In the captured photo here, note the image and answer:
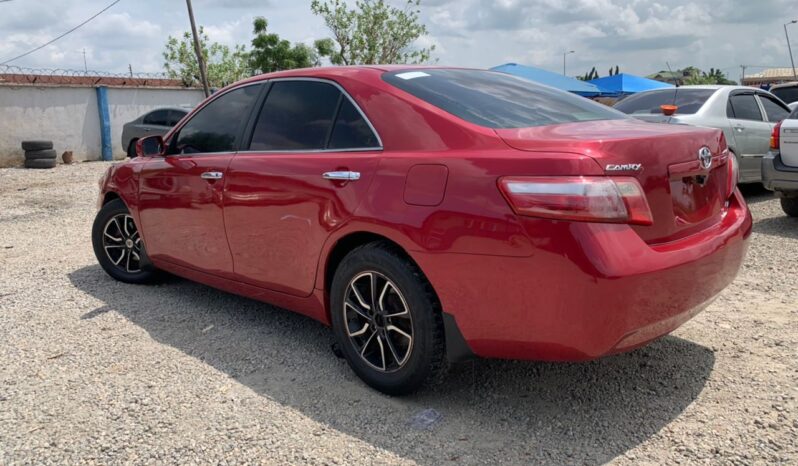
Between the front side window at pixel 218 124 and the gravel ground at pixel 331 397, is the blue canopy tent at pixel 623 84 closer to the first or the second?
the gravel ground at pixel 331 397

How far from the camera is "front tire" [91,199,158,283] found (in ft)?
16.5

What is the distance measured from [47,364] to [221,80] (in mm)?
30073

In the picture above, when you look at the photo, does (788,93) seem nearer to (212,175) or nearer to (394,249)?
(212,175)

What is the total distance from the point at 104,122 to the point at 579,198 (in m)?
19.3

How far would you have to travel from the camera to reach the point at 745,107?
338 inches

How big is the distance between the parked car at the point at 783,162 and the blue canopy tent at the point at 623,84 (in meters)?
13.7

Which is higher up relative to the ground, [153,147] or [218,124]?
[218,124]

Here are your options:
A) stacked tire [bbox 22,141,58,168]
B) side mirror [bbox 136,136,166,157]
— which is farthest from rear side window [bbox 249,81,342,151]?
stacked tire [bbox 22,141,58,168]

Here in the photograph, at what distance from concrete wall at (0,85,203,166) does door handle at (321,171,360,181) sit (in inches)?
655

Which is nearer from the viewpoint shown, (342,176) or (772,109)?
(342,176)

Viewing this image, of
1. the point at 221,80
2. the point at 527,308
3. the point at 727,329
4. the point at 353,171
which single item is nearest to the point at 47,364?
the point at 353,171

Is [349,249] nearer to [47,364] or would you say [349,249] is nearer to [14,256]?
[47,364]

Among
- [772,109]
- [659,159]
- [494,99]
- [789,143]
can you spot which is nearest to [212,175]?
[494,99]

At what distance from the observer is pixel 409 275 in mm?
2885
